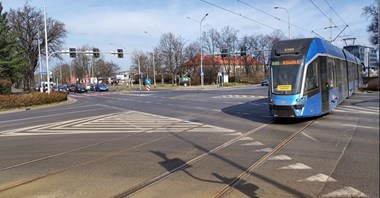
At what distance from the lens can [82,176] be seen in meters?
7.75

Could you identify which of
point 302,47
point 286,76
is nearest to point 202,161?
point 286,76

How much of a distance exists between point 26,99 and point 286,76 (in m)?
28.8

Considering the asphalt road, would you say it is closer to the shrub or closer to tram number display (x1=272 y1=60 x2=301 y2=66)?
tram number display (x1=272 y1=60 x2=301 y2=66)

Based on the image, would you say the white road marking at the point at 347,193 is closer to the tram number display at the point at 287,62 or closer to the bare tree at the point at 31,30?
the tram number display at the point at 287,62

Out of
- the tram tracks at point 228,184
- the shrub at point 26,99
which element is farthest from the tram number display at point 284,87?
the shrub at point 26,99

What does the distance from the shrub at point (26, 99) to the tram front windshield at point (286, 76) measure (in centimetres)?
2771

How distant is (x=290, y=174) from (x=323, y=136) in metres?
4.78

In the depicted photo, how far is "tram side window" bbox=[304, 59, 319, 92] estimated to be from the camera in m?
14.5

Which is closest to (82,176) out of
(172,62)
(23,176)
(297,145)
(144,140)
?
(23,176)

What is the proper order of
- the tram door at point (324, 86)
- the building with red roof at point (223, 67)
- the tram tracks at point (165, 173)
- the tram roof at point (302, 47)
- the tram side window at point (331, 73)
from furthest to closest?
the building with red roof at point (223, 67)
the tram side window at point (331, 73)
the tram door at point (324, 86)
the tram roof at point (302, 47)
the tram tracks at point (165, 173)

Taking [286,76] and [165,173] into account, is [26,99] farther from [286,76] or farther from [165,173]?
[165,173]

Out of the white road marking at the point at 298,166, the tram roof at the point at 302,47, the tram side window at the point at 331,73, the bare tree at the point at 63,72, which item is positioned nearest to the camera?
the white road marking at the point at 298,166

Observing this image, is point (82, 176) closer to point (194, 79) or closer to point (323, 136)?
point (323, 136)

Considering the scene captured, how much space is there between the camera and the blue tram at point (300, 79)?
14.4 meters
